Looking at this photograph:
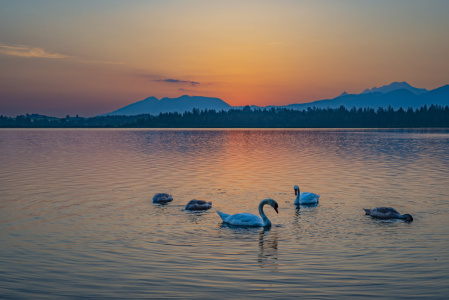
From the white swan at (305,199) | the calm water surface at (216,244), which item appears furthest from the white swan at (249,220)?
the white swan at (305,199)

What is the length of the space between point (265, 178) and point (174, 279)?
26.7 metres

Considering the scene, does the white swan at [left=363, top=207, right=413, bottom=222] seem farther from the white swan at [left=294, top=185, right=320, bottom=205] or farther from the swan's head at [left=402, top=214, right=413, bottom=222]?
the white swan at [left=294, top=185, right=320, bottom=205]

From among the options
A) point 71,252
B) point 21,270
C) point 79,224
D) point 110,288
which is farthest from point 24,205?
point 110,288

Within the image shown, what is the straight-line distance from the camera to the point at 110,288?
12.6 metres

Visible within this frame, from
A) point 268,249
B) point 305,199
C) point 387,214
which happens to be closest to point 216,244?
point 268,249

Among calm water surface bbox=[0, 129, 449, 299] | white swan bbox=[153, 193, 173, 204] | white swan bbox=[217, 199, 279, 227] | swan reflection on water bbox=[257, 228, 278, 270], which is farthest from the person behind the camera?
white swan bbox=[153, 193, 173, 204]

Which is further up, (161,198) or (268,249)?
(161,198)

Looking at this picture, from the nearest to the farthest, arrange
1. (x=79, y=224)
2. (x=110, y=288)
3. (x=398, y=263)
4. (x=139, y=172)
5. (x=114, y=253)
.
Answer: (x=110, y=288) → (x=398, y=263) → (x=114, y=253) → (x=79, y=224) → (x=139, y=172)

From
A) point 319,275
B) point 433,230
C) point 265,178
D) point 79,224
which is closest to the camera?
point 319,275

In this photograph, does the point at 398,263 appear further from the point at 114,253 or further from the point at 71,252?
the point at 71,252

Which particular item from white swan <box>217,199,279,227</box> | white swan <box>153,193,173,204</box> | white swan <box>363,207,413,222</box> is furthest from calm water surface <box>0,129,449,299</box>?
white swan <box>153,193,173,204</box>

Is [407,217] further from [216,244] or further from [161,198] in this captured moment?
[161,198]

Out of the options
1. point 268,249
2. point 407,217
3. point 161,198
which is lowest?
point 268,249

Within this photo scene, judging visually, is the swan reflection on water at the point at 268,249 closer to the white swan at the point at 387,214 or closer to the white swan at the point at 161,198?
the white swan at the point at 387,214
